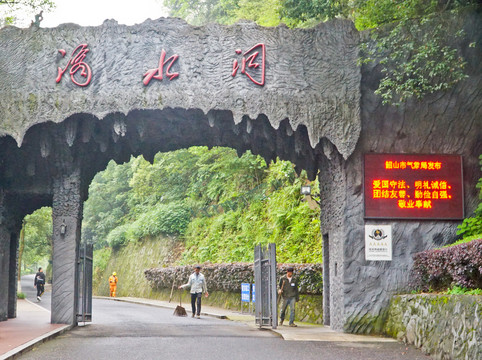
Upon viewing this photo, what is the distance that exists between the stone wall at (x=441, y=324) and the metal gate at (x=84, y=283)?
317 inches

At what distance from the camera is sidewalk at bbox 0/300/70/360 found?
10956mm

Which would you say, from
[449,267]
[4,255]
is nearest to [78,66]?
[4,255]

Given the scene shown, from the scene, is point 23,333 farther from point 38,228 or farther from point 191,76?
point 38,228

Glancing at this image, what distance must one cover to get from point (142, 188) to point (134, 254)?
5.17 m

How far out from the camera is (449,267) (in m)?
12.0

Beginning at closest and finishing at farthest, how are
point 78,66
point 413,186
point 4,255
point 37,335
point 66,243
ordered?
point 37,335 → point 78,66 → point 413,186 → point 66,243 → point 4,255

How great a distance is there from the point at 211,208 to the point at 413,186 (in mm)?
21339

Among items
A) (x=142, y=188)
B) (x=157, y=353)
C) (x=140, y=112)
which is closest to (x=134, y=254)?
(x=142, y=188)

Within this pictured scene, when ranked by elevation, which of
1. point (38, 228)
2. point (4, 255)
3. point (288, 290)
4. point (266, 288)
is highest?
point (38, 228)

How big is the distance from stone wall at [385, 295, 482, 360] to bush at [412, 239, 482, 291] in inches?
26.2

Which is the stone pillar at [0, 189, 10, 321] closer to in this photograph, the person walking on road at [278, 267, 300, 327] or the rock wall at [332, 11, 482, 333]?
the person walking on road at [278, 267, 300, 327]

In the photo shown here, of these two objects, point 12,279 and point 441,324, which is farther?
point 12,279

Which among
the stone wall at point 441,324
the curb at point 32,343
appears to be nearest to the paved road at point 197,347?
the curb at point 32,343

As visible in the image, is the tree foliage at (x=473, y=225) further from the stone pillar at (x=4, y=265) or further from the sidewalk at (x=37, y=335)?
the stone pillar at (x=4, y=265)
